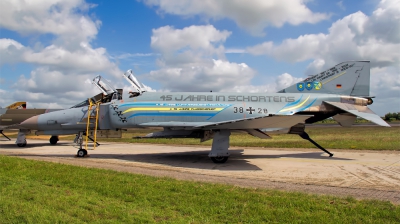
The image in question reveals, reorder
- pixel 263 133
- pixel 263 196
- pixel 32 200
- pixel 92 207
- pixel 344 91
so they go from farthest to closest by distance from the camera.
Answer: pixel 344 91, pixel 263 133, pixel 263 196, pixel 32 200, pixel 92 207

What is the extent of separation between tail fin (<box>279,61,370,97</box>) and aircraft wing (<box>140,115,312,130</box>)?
304cm

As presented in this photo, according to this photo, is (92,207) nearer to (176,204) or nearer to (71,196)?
(71,196)

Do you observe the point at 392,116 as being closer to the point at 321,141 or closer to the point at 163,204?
the point at 321,141

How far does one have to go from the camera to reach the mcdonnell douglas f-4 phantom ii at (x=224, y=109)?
11.8 m

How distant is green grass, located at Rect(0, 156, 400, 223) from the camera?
172 inches

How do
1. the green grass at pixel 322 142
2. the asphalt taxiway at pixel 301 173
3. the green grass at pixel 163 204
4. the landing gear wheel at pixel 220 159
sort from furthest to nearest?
the green grass at pixel 322 142 < the landing gear wheel at pixel 220 159 < the asphalt taxiway at pixel 301 173 < the green grass at pixel 163 204

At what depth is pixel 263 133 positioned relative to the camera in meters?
12.0

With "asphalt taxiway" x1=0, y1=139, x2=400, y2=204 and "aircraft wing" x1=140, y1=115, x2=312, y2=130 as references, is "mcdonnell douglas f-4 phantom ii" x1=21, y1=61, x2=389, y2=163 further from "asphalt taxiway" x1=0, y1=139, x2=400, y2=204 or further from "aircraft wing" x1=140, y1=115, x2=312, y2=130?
"asphalt taxiway" x1=0, y1=139, x2=400, y2=204

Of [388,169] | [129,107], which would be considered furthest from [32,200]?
[388,169]

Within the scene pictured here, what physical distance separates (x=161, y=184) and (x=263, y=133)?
6.47m

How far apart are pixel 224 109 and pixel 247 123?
63.0 inches

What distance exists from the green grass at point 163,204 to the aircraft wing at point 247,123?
4216mm

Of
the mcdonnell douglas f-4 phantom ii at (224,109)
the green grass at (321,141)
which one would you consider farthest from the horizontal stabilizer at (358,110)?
the green grass at (321,141)

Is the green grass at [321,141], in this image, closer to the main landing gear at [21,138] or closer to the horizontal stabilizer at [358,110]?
the horizontal stabilizer at [358,110]
